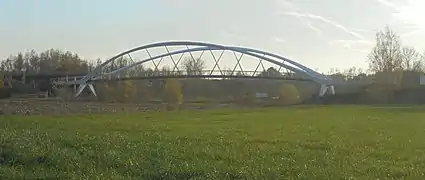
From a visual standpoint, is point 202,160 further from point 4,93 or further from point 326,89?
point 4,93

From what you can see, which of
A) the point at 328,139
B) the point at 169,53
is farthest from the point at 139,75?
the point at 328,139

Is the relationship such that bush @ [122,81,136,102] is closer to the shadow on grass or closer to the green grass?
the green grass

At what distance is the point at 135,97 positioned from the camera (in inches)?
3718

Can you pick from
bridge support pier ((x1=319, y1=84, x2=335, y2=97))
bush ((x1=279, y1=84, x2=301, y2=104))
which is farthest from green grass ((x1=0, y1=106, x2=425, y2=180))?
bridge support pier ((x1=319, y1=84, x2=335, y2=97))

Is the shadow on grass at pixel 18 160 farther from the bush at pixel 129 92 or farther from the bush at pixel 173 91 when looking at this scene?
the bush at pixel 129 92

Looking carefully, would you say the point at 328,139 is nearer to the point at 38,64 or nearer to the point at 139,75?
the point at 139,75

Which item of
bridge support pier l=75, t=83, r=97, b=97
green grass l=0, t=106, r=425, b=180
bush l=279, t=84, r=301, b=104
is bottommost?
green grass l=0, t=106, r=425, b=180

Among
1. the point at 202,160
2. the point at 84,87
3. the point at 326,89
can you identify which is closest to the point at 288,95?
the point at 326,89

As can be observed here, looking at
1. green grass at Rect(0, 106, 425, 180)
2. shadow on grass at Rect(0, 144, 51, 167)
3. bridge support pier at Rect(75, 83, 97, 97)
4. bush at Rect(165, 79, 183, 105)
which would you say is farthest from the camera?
bridge support pier at Rect(75, 83, 97, 97)

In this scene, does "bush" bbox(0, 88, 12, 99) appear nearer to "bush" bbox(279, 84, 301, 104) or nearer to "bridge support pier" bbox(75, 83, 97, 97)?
"bridge support pier" bbox(75, 83, 97, 97)

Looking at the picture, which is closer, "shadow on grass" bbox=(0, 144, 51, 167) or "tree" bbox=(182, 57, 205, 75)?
"shadow on grass" bbox=(0, 144, 51, 167)

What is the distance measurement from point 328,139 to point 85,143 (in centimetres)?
887

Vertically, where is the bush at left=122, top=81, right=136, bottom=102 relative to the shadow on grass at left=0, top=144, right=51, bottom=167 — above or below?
above

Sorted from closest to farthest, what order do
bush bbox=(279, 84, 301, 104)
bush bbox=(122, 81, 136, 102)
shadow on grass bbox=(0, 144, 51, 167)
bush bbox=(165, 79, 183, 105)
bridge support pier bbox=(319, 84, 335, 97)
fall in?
shadow on grass bbox=(0, 144, 51, 167)
bush bbox=(279, 84, 301, 104)
bush bbox=(165, 79, 183, 105)
bush bbox=(122, 81, 136, 102)
bridge support pier bbox=(319, 84, 335, 97)
